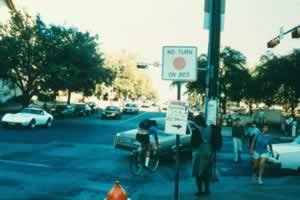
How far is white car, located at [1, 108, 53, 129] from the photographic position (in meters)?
27.5

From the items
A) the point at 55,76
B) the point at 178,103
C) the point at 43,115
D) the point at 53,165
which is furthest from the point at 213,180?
the point at 55,76

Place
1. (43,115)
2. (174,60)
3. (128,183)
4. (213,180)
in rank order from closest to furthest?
(174,60) → (128,183) → (213,180) → (43,115)

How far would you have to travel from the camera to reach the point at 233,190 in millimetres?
10602

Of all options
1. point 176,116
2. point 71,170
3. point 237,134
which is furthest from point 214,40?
point 237,134

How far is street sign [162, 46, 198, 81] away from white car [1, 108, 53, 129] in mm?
21733

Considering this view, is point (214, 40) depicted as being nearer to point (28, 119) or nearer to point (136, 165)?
point (136, 165)

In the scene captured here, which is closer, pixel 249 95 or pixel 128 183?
pixel 128 183

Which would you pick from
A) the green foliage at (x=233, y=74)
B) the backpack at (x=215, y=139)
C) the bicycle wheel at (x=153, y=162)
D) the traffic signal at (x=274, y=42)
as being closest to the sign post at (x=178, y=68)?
the backpack at (x=215, y=139)

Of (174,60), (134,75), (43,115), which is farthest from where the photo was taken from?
(134,75)

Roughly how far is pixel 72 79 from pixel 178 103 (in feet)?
115

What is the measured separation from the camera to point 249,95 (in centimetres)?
4906

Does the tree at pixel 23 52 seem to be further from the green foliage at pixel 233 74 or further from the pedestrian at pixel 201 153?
the pedestrian at pixel 201 153

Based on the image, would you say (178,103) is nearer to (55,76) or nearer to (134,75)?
(55,76)

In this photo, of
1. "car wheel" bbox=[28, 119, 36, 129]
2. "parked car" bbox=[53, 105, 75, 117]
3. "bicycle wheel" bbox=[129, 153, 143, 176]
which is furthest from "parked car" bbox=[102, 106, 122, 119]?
"bicycle wheel" bbox=[129, 153, 143, 176]
